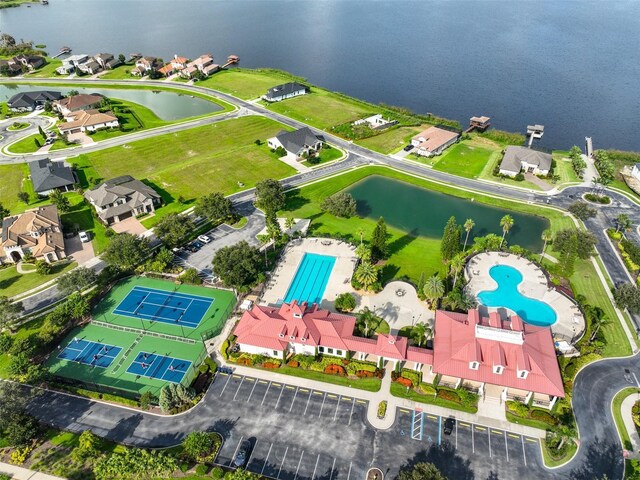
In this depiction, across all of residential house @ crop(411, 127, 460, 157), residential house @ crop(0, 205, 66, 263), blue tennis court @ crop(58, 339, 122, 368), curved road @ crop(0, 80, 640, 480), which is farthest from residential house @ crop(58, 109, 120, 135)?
curved road @ crop(0, 80, 640, 480)

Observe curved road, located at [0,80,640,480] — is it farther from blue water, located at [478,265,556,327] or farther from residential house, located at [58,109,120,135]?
residential house, located at [58,109,120,135]

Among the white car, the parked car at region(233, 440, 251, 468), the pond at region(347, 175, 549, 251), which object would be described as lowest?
the white car

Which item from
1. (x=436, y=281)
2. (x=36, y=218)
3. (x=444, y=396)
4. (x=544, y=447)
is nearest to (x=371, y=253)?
(x=436, y=281)

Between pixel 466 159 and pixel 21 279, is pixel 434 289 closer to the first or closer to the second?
pixel 466 159

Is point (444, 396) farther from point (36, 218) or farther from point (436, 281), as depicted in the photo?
point (36, 218)

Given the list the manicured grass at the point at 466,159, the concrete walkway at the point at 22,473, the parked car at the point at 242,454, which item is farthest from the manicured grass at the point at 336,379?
the manicured grass at the point at 466,159

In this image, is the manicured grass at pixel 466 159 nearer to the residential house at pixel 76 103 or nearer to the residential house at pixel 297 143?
the residential house at pixel 297 143
